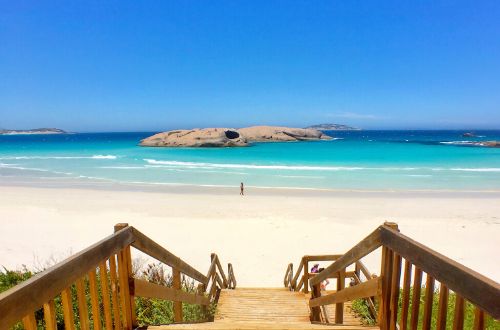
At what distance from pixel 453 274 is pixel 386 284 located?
1068 millimetres

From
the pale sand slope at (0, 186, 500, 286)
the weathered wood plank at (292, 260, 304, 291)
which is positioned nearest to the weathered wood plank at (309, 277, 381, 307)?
the weathered wood plank at (292, 260, 304, 291)

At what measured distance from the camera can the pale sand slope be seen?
1104cm

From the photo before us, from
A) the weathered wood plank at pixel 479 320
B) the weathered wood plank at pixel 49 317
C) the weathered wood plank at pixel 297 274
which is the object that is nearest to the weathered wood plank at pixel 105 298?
the weathered wood plank at pixel 49 317

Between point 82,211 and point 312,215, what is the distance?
11703 millimetres

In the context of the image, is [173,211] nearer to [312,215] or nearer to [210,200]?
[210,200]

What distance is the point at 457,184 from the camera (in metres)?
27.2

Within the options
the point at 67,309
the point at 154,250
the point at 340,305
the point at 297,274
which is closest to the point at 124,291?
the point at 154,250

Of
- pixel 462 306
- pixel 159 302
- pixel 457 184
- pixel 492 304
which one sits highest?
pixel 492 304

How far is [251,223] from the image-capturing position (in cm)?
1470

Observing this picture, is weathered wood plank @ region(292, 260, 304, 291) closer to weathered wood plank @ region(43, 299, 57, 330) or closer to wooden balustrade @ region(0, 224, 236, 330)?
wooden balustrade @ region(0, 224, 236, 330)

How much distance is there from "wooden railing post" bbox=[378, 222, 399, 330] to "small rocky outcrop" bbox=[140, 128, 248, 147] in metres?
70.1

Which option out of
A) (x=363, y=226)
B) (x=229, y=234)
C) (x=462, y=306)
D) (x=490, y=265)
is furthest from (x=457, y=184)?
(x=462, y=306)

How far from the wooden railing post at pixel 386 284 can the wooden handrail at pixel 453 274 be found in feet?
0.43

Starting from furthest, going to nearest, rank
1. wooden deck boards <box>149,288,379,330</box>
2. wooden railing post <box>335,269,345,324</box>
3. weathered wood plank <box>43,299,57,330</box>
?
wooden deck boards <box>149,288,379,330</box>
wooden railing post <box>335,269,345,324</box>
weathered wood plank <box>43,299,57,330</box>
